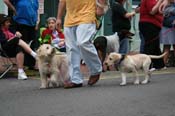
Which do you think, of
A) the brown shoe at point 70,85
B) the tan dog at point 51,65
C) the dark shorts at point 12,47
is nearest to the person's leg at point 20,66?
the dark shorts at point 12,47

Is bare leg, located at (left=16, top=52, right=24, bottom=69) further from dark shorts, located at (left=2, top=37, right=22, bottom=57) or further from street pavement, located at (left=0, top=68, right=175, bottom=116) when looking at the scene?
street pavement, located at (left=0, top=68, right=175, bottom=116)

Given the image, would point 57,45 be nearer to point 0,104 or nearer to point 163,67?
point 163,67

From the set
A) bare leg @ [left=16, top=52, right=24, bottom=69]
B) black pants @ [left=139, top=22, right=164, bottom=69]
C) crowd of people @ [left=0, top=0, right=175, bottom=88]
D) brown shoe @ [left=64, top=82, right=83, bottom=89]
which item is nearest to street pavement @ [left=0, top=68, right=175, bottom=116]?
brown shoe @ [left=64, top=82, right=83, bottom=89]

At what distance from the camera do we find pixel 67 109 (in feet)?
25.4

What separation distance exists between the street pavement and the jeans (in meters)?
0.31

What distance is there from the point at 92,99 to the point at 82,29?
1528mm

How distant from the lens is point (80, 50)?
976cm

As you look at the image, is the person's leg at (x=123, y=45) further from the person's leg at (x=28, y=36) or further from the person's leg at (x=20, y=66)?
the person's leg at (x=20, y=66)

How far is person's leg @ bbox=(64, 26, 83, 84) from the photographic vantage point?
388 inches

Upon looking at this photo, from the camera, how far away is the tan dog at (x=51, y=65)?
1005 centimetres

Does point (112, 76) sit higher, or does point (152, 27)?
point (152, 27)

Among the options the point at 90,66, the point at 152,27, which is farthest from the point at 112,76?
the point at 90,66

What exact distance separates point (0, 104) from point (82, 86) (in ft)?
6.76

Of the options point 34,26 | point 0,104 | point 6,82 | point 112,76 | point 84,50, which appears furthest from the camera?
point 34,26
